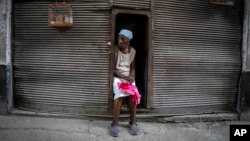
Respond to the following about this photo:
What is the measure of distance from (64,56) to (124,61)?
1.08m

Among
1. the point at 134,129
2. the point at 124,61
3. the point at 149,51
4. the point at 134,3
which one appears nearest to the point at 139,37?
the point at 149,51

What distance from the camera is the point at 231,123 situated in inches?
243

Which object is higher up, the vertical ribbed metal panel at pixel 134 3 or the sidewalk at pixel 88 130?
the vertical ribbed metal panel at pixel 134 3

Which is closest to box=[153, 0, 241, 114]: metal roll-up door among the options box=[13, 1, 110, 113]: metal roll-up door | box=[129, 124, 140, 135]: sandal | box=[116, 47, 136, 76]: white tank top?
box=[116, 47, 136, 76]: white tank top

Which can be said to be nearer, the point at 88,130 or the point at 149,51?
the point at 88,130

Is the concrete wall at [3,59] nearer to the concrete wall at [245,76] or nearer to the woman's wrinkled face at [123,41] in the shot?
the woman's wrinkled face at [123,41]

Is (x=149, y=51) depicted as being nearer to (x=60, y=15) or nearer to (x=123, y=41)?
(x=123, y=41)

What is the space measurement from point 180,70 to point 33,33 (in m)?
2.75

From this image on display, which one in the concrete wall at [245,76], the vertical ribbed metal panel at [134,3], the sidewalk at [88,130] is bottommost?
the sidewalk at [88,130]

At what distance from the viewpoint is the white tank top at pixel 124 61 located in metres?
5.35

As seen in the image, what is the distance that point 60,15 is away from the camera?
5508mm

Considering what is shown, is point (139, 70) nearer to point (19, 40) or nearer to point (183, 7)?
point (183, 7)

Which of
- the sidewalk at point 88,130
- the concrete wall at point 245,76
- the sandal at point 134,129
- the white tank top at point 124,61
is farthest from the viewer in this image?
the concrete wall at point 245,76

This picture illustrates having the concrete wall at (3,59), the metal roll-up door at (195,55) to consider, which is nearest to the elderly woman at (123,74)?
the metal roll-up door at (195,55)
